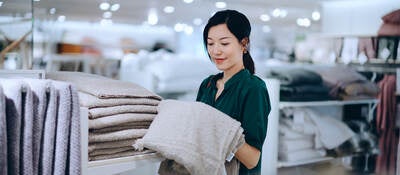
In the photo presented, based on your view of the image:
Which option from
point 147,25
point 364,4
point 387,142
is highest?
point 364,4

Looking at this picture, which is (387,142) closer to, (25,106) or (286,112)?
(286,112)

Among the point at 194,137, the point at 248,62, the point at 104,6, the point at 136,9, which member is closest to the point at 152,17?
the point at 136,9

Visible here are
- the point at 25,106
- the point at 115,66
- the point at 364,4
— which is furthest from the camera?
the point at 364,4

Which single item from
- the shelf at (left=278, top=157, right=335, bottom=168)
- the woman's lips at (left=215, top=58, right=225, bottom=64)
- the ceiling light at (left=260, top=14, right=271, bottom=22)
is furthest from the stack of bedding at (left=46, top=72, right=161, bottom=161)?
the shelf at (left=278, top=157, right=335, bottom=168)

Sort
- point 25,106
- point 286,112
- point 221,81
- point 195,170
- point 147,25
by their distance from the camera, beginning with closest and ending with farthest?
point 25,106 < point 195,170 < point 221,81 < point 147,25 < point 286,112

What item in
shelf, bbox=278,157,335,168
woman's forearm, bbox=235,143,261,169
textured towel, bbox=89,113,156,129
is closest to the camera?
textured towel, bbox=89,113,156,129

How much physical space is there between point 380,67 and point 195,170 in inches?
45.6

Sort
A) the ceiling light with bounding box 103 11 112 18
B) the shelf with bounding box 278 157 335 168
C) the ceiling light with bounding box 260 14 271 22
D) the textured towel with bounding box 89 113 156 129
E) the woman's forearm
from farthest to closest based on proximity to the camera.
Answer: the shelf with bounding box 278 157 335 168 < the ceiling light with bounding box 260 14 271 22 < the ceiling light with bounding box 103 11 112 18 < the woman's forearm < the textured towel with bounding box 89 113 156 129

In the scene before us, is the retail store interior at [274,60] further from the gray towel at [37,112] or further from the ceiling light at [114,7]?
the gray towel at [37,112]

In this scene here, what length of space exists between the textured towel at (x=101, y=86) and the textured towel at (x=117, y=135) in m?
0.09

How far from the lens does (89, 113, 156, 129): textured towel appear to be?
0.96 metres

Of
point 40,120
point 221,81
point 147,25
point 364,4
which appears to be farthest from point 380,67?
point 40,120

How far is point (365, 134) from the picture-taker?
Result: 1847 mm

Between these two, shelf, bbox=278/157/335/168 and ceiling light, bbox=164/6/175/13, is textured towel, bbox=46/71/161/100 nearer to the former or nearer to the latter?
ceiling light, bbox=164/6/175/13
